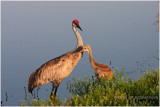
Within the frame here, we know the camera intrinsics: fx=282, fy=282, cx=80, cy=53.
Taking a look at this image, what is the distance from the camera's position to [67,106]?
20.0ft

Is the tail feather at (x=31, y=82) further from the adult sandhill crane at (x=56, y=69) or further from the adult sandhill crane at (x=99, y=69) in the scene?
the adult sandhill crane at (x=99, y=69)

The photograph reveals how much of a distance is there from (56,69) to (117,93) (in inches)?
123

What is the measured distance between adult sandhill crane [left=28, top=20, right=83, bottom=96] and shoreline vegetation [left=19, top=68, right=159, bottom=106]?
76cm

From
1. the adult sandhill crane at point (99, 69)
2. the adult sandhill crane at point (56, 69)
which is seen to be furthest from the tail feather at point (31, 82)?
the adult sandhill crane at point (99, 69)

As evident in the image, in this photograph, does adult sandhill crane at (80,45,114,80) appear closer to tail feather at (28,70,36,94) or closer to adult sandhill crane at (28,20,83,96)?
adult sandhill crane at (28,20,83,96)

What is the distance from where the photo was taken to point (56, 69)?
31.4 feet

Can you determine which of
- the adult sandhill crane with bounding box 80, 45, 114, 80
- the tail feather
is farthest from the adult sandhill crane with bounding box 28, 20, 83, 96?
the adult sandhill crane with bounding box 80, 45, 114, 80

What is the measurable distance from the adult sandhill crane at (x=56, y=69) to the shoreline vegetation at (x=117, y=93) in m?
0.76

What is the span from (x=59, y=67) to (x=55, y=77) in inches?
16.5

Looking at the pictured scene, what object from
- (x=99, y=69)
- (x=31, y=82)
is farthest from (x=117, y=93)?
(x=31, y=82)

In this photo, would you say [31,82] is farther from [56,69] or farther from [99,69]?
[99,69]

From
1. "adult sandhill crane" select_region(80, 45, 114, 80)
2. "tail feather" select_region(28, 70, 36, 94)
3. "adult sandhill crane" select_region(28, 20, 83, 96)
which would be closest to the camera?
"adult sandhill crane" select_region(80, 45, 114, 80)

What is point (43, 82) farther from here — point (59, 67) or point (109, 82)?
point (109, 82)

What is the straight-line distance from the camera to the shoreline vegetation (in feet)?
21.7
